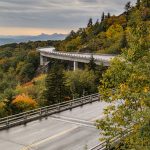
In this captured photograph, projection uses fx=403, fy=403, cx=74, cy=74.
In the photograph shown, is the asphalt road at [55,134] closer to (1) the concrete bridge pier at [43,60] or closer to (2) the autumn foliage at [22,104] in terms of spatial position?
(2) the autumn foliage at [22,104]

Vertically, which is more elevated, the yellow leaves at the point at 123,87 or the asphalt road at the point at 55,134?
the yellow leaves at the point at 123,87

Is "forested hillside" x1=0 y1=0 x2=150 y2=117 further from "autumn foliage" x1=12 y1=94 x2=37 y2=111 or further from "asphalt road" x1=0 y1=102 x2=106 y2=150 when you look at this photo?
"asphalt road" x1=0 y1=102 x2=106 y2=150

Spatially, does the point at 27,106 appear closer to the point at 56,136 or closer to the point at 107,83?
the point at 56,136

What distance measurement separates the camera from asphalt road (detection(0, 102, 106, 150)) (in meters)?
31.2

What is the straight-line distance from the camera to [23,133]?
34562 millimetres

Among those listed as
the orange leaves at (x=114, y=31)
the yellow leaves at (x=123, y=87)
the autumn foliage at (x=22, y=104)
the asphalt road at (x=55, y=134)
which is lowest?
the autumn foliage at (x=22, y=104)

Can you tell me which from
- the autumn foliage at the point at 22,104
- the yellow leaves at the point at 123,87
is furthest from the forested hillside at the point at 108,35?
the yellow leaves at the point at 123,87

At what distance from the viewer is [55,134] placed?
34.8 m

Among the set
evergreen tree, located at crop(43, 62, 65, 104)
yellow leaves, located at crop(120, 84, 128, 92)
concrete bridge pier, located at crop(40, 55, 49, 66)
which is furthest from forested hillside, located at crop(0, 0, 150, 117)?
concrete bridge pier, located at crop(40, 55, 49, 66)

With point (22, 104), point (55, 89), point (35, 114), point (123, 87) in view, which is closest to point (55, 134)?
point (35, 114)

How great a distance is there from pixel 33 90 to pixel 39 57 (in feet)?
268

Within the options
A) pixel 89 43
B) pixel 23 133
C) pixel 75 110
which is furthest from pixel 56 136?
pixel 89 43

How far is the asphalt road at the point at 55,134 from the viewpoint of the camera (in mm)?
31188

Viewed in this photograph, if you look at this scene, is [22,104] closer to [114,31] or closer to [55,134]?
[55,134]
